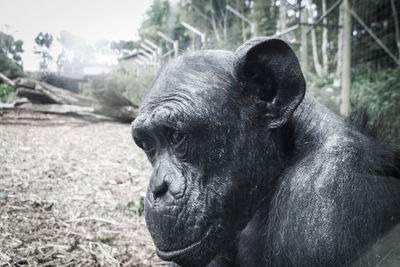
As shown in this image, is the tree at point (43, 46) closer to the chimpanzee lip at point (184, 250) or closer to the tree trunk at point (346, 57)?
the chimpanzee lip at point (184, 250)

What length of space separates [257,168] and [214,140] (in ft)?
0.69

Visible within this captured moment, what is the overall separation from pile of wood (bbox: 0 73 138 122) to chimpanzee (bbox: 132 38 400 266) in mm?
956

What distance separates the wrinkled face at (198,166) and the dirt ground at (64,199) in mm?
940

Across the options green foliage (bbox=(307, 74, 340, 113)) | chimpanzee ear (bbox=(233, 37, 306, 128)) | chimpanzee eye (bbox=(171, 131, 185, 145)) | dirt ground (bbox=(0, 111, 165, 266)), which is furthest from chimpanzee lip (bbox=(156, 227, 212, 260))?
green foliage (bbox=(307, 74, 340, 113))

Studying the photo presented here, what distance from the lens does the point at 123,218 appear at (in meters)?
2.65

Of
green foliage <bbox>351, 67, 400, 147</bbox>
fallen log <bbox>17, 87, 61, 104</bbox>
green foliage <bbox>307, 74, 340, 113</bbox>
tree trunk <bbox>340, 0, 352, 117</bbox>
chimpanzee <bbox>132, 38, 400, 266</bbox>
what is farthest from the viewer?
green foliage <bbox>307, 74, 340, 113</bbox>

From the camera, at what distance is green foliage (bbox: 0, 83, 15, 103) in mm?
1662

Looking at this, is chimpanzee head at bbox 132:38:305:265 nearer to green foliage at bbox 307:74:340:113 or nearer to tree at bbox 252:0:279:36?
green foliage at bbox 307:74:340:113

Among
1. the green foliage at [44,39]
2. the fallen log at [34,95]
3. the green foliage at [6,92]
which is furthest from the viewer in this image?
the fallen log at [34,95]

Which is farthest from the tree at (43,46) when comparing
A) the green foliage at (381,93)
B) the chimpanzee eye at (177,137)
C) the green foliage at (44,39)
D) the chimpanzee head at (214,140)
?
the green foliage at (381,93)

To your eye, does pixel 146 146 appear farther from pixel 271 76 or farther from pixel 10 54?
pixel 10 54

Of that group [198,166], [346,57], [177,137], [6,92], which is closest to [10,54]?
[6,92]

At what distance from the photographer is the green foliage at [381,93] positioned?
2.92 meters

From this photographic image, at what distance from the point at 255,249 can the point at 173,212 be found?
1.50 ft
